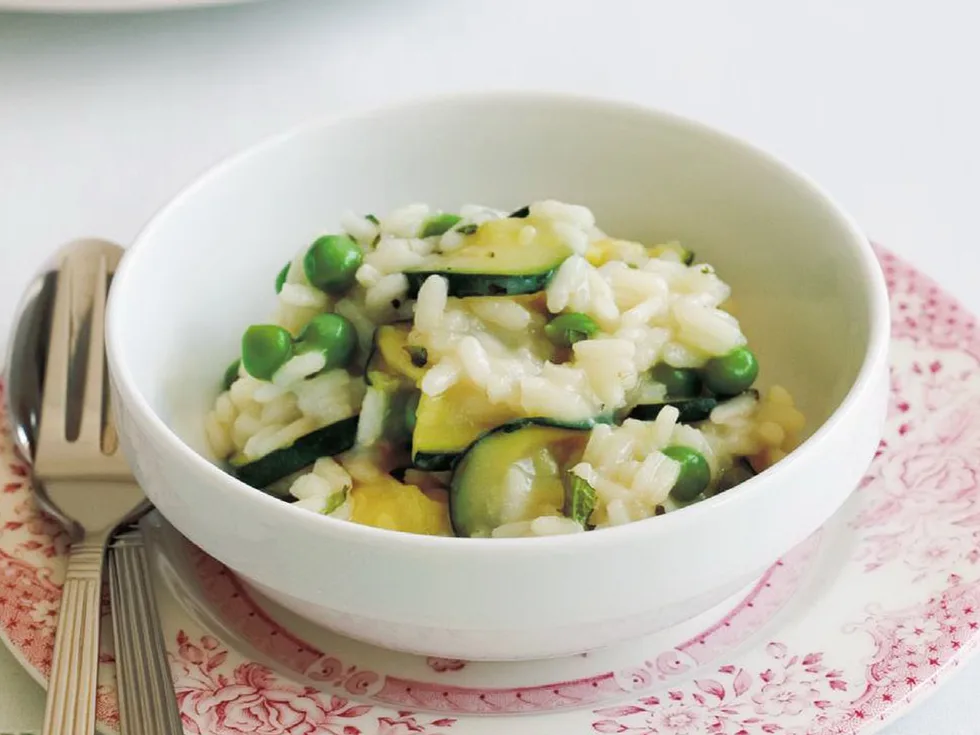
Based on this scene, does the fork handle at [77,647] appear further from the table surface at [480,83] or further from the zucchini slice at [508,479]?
the table surface at [480,83]

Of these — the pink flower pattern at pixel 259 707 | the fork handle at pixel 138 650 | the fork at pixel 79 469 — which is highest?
the fork at pixel 79 469

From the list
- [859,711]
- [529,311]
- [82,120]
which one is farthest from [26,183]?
[859,711]

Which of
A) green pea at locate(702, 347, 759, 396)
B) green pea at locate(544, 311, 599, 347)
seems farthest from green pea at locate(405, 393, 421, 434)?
green pea at locate(702, 347, 759, 396)

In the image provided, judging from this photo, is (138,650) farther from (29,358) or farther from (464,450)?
(29,358)

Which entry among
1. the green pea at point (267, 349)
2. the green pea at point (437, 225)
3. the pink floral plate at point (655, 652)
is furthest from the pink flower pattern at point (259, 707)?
the green pea at point (437, 225)

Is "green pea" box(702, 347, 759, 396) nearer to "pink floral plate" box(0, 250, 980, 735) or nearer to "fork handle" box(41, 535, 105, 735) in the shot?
"pink floral plate" box(0, 250, 980, 735)

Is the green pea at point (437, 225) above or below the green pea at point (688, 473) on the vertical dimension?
above
